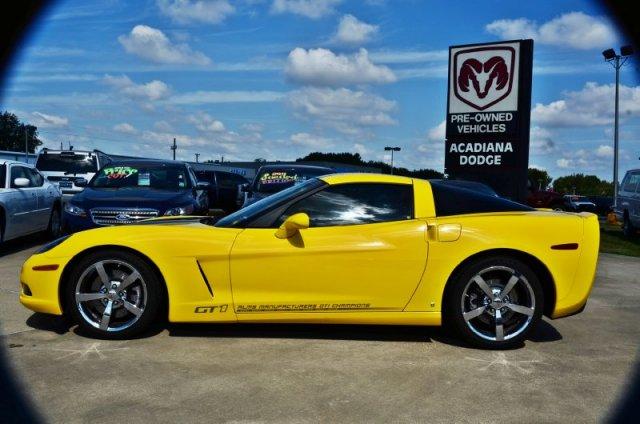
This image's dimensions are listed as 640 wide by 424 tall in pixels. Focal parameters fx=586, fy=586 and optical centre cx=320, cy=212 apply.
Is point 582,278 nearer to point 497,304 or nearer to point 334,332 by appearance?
point 497,304

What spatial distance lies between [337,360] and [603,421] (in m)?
1.68

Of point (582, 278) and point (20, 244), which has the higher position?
point (582, 278)

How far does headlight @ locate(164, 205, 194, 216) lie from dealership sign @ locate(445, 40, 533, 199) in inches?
294

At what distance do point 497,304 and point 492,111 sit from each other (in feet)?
31.1

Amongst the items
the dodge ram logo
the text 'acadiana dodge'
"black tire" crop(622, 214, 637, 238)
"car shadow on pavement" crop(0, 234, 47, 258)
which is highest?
the dodge ram logo

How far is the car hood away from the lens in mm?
7691

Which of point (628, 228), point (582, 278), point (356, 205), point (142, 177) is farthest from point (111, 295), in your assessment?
point (628, 228)

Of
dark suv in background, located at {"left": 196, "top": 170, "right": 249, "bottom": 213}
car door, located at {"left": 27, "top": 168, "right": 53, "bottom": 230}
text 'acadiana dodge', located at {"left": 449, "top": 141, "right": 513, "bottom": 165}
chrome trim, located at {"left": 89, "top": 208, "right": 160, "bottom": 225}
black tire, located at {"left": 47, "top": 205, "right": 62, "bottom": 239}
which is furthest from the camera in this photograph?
dark suv in background, located at {"left": 196, "top": 170, "right": 249, "bottom": 213}

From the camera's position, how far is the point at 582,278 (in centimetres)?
446

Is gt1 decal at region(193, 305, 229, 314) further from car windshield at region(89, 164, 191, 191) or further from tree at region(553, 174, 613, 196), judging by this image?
tree at region(553, 174, 613, 196)

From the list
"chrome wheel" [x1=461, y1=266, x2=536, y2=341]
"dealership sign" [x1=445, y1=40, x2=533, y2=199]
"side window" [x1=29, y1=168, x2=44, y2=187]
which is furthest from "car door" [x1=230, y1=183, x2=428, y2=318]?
"dealership sign" [x1=445, y1=40, x2=533, y2=199]

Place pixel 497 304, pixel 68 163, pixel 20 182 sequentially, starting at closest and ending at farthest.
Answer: pixel 497 304 → pixel 20 182 → pixel 68 163

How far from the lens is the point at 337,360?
13.4 ft

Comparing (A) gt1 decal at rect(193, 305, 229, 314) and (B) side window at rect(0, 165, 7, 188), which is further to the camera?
(B) side window at rect(0, 165, 7, 188)
